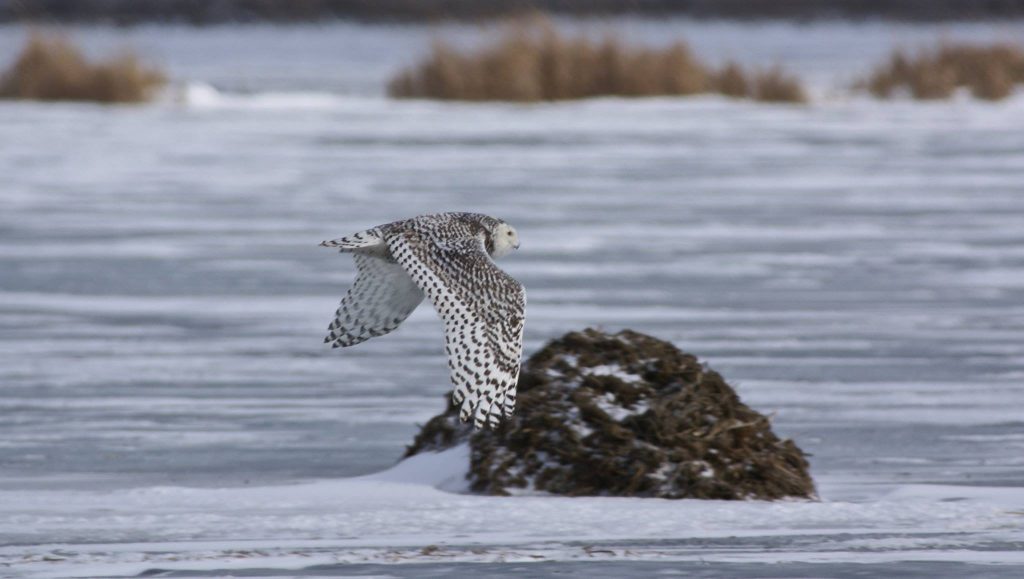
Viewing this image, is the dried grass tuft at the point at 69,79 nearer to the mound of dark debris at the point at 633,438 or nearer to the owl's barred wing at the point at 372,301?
the mound of dark debris at the point at 633,438

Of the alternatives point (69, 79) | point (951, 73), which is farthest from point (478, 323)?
point (951, 73)

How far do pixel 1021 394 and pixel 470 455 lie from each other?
2992 mm

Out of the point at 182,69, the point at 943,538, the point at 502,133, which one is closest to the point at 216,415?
the point at 943,538

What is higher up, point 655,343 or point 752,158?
point 752,158

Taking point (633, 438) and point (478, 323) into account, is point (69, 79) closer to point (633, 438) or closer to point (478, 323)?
point (633, 438)

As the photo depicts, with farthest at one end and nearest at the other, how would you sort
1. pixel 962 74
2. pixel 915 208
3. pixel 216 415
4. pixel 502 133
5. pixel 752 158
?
pixel 962 74
pixel 502 133
pixel 752 158
pixel 915 208
pixel 216 415

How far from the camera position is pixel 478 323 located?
5.93 m

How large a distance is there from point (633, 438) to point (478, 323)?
1224mm

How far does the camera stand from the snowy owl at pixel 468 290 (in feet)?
19.2

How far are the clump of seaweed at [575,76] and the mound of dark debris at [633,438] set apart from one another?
70.9 ft

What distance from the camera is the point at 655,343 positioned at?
7.30 meters

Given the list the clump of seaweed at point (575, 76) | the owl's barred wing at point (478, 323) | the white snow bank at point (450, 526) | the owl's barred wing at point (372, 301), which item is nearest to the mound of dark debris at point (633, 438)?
the white snow bank at point (450, 526)

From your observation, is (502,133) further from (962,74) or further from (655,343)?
(655,343)

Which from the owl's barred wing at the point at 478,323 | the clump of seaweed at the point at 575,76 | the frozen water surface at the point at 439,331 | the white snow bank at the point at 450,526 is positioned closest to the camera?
the owl's barred wing at the point at 478,323
